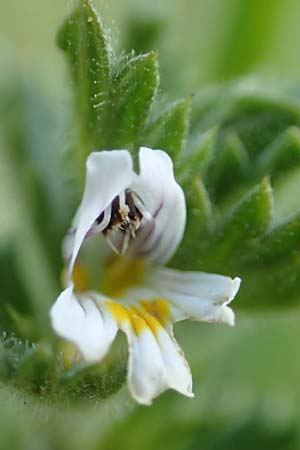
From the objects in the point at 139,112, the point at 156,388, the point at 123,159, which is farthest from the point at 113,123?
the point at 156,388

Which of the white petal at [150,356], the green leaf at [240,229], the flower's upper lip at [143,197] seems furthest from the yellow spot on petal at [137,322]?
the green leaf at [240,229]

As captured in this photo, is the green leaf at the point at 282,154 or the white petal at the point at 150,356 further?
the green leaf at the point at 282,154

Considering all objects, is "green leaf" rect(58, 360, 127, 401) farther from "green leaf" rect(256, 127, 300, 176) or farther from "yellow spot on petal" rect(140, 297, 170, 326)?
"green leaf" rect(256, 127, 300, 176)

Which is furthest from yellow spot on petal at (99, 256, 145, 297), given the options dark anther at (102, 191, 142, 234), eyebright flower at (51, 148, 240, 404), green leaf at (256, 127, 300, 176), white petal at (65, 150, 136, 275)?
green leaf at (256, 127, 300, 176)

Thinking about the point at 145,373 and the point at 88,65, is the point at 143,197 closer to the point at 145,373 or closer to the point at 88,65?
the point at 88,65

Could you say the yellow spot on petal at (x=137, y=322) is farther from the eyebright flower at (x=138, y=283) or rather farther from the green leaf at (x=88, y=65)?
the green leaf at (x=88, y=65)
